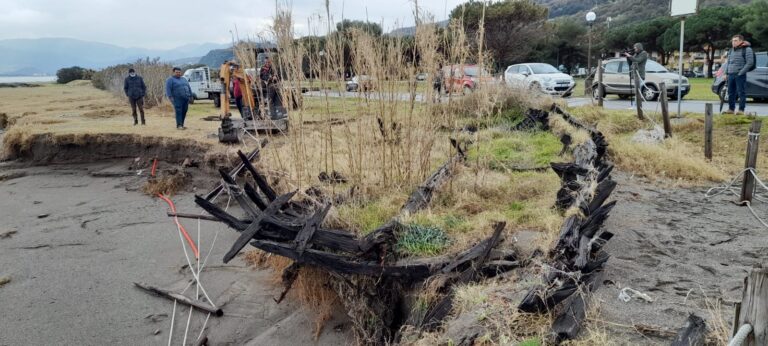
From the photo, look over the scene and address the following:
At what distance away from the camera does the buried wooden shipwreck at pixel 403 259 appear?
3031 millimetres

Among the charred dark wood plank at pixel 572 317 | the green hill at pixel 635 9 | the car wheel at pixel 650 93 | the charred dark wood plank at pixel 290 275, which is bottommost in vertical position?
the charred dark wood plank at pixel 290 275

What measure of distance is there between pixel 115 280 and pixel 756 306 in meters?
6.26

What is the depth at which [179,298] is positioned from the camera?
207 inches

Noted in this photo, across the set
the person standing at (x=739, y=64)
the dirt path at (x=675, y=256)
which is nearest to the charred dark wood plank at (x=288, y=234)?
the dirt path at (x=675, y=256)

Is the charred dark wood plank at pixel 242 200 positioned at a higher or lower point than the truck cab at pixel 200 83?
lower

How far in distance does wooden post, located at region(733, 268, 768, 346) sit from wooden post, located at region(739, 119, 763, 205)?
4007 mm

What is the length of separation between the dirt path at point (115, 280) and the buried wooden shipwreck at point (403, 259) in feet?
2.13

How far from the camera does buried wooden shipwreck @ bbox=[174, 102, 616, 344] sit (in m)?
3.03

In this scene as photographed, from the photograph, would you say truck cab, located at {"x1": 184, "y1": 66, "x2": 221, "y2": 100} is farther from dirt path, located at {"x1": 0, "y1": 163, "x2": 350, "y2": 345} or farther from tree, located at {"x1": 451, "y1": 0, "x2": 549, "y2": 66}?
tree, located at {"x1": 451, "y1": 0, "x2": 549, "y2": 66}

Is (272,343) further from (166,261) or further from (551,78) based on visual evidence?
(551,78)

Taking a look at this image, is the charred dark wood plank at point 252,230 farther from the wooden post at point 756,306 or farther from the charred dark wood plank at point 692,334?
the wooden post at point 756,306

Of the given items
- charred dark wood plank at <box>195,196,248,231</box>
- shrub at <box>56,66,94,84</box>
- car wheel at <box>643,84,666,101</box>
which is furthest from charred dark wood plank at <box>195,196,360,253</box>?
shrub at <box>56,66,94,84</box>

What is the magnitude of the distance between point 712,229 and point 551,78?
39.1 ft

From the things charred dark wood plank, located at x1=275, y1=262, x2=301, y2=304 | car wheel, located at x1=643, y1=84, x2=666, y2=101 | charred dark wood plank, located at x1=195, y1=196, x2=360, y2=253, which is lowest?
charred dark wood plank, located at x1=275, y1=262, x2=301, y2=304
